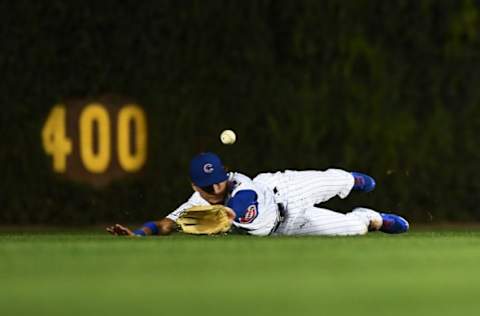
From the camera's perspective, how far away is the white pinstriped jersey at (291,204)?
11.3 metres

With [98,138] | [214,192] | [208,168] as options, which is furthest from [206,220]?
[98,138]

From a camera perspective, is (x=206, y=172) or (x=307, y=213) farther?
(x=307, y=213)

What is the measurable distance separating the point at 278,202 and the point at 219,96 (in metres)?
2.23

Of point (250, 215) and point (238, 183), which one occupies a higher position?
point (238, 183)

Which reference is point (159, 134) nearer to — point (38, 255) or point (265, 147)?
point (265, 147)

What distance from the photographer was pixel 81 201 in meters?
13.8

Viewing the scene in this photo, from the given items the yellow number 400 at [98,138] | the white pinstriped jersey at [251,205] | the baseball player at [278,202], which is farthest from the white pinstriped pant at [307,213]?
the yellow number 400 at [98,138]

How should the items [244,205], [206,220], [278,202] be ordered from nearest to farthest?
[244,205] < [206,220] < [278,202]

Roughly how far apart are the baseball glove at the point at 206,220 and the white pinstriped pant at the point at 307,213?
0.64 meters

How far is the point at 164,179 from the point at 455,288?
23.6 ft

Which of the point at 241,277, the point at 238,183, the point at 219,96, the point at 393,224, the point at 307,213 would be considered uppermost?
the point at 219,96

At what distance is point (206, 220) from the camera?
1130 cm

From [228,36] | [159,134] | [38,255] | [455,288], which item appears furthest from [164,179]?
[455,288]

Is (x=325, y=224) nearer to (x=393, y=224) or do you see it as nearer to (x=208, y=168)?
(x=393, y=224)
